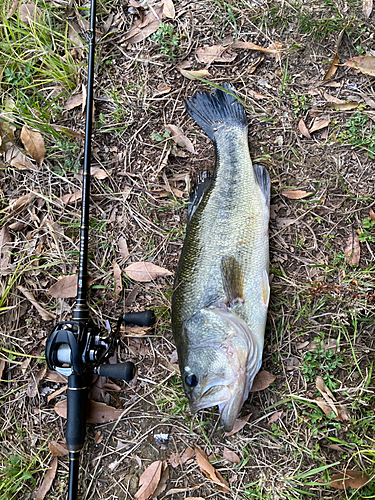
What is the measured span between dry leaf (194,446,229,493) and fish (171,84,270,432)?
0.57 metres

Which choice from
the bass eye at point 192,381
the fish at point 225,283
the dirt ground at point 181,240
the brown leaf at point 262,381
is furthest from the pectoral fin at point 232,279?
the brown leaf at point 262,381

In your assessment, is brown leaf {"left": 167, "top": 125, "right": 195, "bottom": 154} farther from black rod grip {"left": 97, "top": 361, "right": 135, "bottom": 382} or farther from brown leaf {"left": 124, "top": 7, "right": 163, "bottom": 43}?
black rod grip {"left": 97, "top": 361, "right": 135, "bottom": 382}

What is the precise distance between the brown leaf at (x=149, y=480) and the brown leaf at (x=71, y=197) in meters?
2.37

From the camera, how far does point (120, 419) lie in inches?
128

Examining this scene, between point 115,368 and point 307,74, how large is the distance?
9.52 feet

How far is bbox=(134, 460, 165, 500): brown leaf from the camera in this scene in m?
3.10

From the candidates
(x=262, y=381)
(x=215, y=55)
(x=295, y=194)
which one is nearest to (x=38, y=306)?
(x=262, y=381)

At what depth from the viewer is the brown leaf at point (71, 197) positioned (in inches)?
140

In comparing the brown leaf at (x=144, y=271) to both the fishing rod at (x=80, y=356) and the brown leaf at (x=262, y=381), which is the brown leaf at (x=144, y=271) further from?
the brown leaf at (x=262, y=381)

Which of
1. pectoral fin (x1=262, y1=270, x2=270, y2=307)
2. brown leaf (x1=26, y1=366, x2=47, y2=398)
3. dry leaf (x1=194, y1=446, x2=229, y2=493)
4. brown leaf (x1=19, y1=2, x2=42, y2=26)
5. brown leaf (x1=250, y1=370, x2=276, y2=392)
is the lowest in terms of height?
dry leaf (x1=194, y1=446, x2=229, y2=493)

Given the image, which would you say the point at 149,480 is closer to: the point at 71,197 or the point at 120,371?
the point at 120,371

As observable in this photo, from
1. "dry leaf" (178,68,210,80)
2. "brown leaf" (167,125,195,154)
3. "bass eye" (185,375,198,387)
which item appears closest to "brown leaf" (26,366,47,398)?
"bass eye" (185,375,198,387)

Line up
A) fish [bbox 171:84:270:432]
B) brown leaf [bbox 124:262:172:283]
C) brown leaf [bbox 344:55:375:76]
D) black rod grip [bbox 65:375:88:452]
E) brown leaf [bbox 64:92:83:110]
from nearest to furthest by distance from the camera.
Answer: fish [bbox 171:84:270:432] → black rod grip [bbox 65:375:88:452] → brown leaf [bbox 344:55:375:76] → brown leaf [bbox 124:262:172:283] → brown leaf [bbox 64:92:83:110]

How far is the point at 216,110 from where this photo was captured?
323cm
